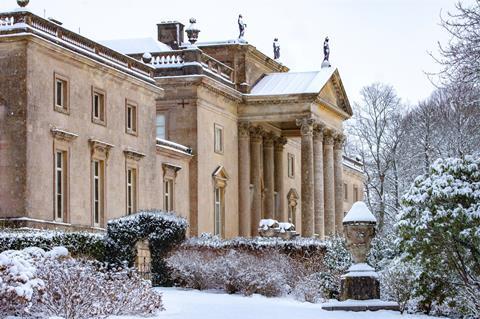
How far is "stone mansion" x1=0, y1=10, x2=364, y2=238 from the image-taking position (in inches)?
1644

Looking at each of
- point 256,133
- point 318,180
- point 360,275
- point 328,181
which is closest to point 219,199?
point 256,133

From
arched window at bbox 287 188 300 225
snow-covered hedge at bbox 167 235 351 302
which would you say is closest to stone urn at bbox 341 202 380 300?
snow-covered hedge at bbox 167 235 351 302

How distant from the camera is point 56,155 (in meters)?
43.6

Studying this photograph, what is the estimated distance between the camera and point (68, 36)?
44.9m

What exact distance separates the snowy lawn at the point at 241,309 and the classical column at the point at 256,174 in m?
35.4

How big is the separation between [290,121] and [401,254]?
1430 inches

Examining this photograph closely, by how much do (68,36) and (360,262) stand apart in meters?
18.7

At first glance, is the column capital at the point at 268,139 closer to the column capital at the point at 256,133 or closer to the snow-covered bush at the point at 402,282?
the column capital at the point at 256,133

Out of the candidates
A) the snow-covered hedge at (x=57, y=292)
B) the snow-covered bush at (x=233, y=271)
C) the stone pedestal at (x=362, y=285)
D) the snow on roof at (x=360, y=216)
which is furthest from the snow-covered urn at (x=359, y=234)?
the snow-covered hedge at (x=57, y=292)

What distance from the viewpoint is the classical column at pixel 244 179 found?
6788cm

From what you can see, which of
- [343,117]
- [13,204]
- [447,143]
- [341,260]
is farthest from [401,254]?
[343,117]

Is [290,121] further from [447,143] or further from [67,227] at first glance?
[67,227]

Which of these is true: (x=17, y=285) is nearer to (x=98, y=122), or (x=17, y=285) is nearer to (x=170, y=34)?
(x=98, y=122)

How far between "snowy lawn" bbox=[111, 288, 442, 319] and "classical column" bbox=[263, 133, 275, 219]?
127 ft
